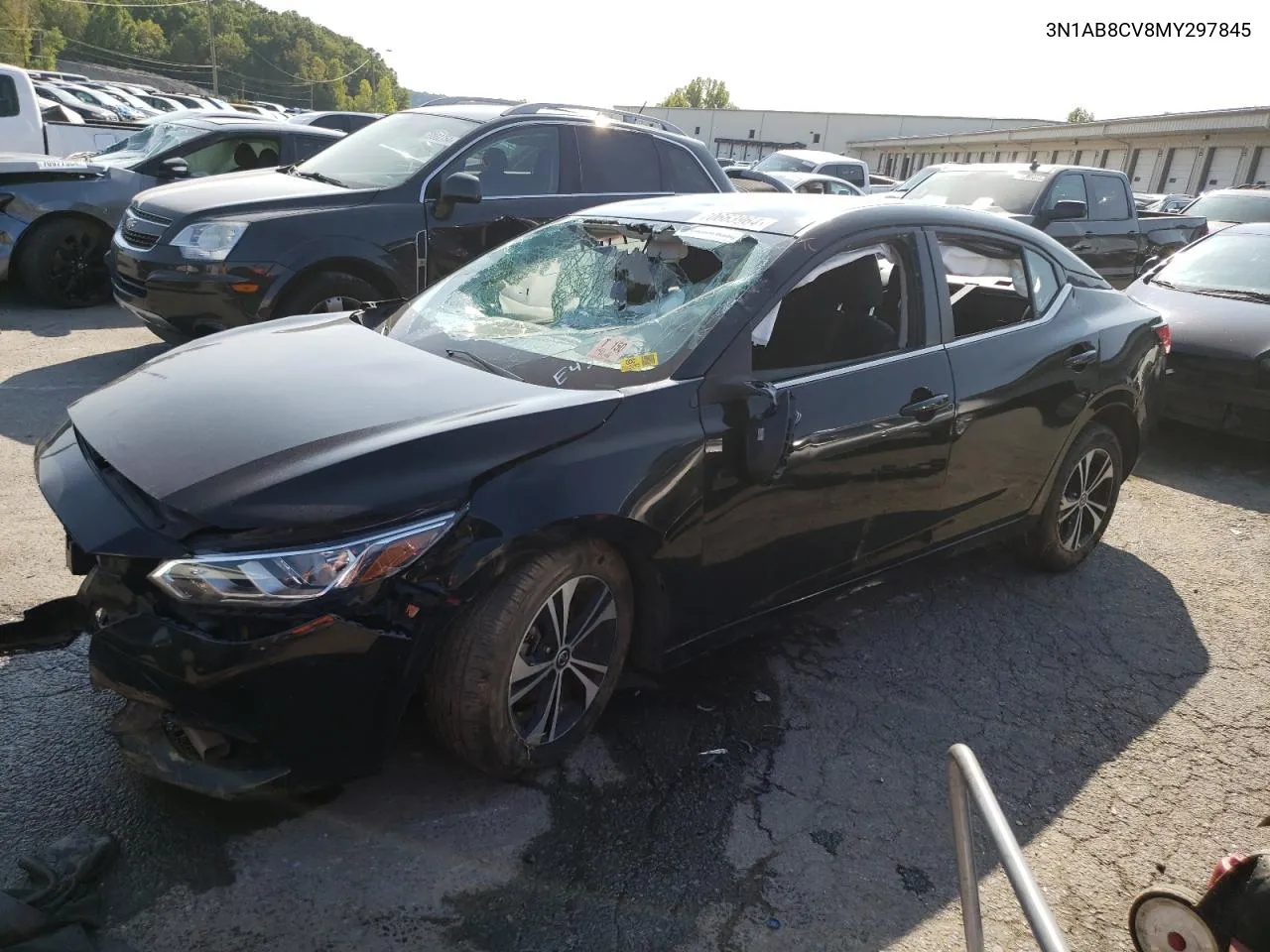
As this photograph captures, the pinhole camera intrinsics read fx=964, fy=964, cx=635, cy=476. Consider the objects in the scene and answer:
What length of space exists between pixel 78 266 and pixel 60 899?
7600 mm

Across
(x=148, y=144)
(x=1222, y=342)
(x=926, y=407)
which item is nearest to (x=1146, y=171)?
(x=1222, y=342)

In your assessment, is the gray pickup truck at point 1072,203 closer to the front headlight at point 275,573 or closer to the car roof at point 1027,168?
the car roof at point 1027,168

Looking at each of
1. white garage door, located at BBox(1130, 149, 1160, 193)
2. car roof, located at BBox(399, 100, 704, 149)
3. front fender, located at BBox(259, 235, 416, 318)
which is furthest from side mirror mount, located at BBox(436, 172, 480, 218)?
white garage door, located at BBox(1130, 149, 1160, 193)

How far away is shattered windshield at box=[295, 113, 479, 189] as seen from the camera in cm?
652

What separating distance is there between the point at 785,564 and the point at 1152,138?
134ft

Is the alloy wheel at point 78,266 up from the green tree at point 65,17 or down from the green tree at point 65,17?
down

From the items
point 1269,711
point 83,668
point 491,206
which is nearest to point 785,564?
point 1269,711

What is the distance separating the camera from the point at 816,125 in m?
72.8

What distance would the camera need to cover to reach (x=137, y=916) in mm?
2189

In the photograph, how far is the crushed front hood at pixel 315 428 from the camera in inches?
→ 91.0

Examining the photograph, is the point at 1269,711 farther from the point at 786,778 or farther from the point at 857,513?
the point at 786,778

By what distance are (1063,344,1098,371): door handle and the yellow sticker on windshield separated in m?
2.11

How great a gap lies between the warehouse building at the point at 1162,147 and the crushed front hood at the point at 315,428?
34832 mm

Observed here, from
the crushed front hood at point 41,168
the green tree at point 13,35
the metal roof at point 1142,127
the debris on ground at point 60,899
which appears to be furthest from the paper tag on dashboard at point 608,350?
the green tree at point 13,35
